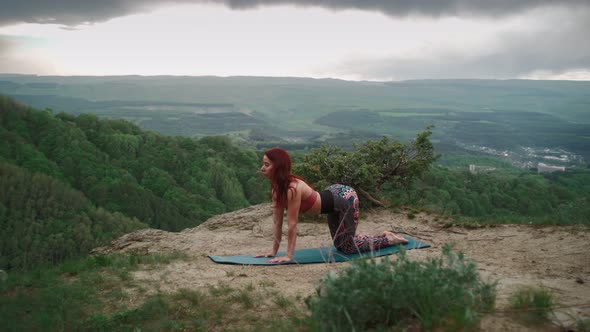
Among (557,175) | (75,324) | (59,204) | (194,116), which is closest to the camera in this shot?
(75,324)

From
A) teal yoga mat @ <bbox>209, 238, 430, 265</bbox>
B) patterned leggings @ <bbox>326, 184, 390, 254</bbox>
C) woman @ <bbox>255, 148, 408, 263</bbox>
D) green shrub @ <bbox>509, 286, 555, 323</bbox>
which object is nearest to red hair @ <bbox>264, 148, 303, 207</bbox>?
woman @ <bbox>255, 148, 408, 263</bbox>

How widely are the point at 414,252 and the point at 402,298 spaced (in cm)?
373

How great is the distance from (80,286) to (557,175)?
214 feet

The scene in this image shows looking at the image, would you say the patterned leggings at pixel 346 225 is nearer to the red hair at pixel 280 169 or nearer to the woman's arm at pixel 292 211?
the woman's arm at pixel 292 211

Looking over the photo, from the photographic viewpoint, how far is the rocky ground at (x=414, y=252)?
5000 mm

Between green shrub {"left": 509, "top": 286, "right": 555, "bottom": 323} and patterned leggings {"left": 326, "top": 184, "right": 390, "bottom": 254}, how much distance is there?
10.4 ft

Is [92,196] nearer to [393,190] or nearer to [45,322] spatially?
[393,190]

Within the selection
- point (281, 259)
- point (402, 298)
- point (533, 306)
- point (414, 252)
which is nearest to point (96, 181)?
point (281, 259)

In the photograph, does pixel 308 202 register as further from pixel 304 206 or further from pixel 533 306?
pixel 533 306

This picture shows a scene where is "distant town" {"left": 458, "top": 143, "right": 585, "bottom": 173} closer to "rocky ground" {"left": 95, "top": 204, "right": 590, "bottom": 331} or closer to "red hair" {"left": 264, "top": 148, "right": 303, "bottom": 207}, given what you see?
"rocky ground" {"left": 95, "top": 204, "right": 590, "bottom": 331}

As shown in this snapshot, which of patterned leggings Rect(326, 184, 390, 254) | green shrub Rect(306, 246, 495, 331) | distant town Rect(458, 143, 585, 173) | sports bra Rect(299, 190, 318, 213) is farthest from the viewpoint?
distant town Rect(458, 143, 585, 173)

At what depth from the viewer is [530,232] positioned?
319 inches

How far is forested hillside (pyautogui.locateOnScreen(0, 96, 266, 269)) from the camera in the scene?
40344mm

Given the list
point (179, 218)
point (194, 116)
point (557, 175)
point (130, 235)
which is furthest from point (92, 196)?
point (194, 116)
